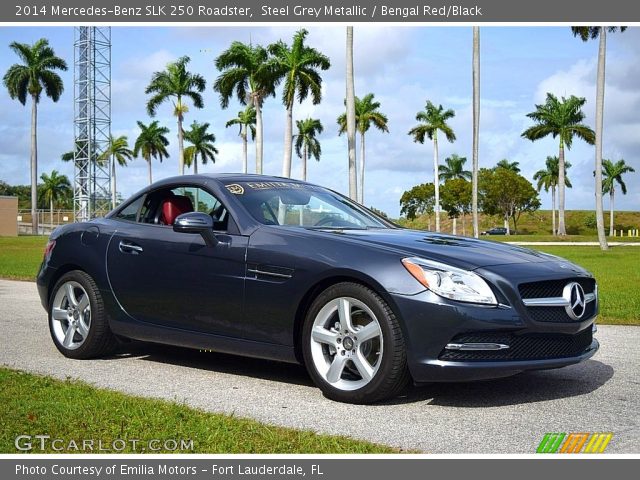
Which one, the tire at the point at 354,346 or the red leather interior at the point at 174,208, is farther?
the red leather interior at the point at 174,208

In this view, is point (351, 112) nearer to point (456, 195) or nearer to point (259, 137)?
point (259, 137)

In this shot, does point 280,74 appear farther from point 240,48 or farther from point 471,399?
point 471,399

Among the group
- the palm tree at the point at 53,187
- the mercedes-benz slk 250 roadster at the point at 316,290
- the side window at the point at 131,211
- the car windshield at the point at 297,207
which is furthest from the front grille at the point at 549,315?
the palm tree at the point at 53,187

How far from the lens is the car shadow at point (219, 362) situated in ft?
22.1

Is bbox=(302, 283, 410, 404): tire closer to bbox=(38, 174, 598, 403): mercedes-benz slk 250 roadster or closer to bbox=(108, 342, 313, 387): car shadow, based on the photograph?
bbox=(38, 174, 598, 403): mercedes-benz slk 250 roadster

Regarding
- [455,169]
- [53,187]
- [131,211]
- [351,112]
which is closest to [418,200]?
[455,169]

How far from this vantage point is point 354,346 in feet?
18.3

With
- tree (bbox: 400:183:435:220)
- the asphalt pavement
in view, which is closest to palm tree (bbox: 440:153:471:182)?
tree (bbox: 400:183:435:220)

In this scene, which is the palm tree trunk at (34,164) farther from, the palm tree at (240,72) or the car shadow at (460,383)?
the car shadow at (460,383)

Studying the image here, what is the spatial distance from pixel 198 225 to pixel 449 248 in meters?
1.81

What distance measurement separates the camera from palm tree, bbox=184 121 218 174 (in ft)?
297

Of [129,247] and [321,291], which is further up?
[129,247]

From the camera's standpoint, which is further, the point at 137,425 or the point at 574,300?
the point at 574,300

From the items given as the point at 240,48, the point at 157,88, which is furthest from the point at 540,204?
the point at 240,48
